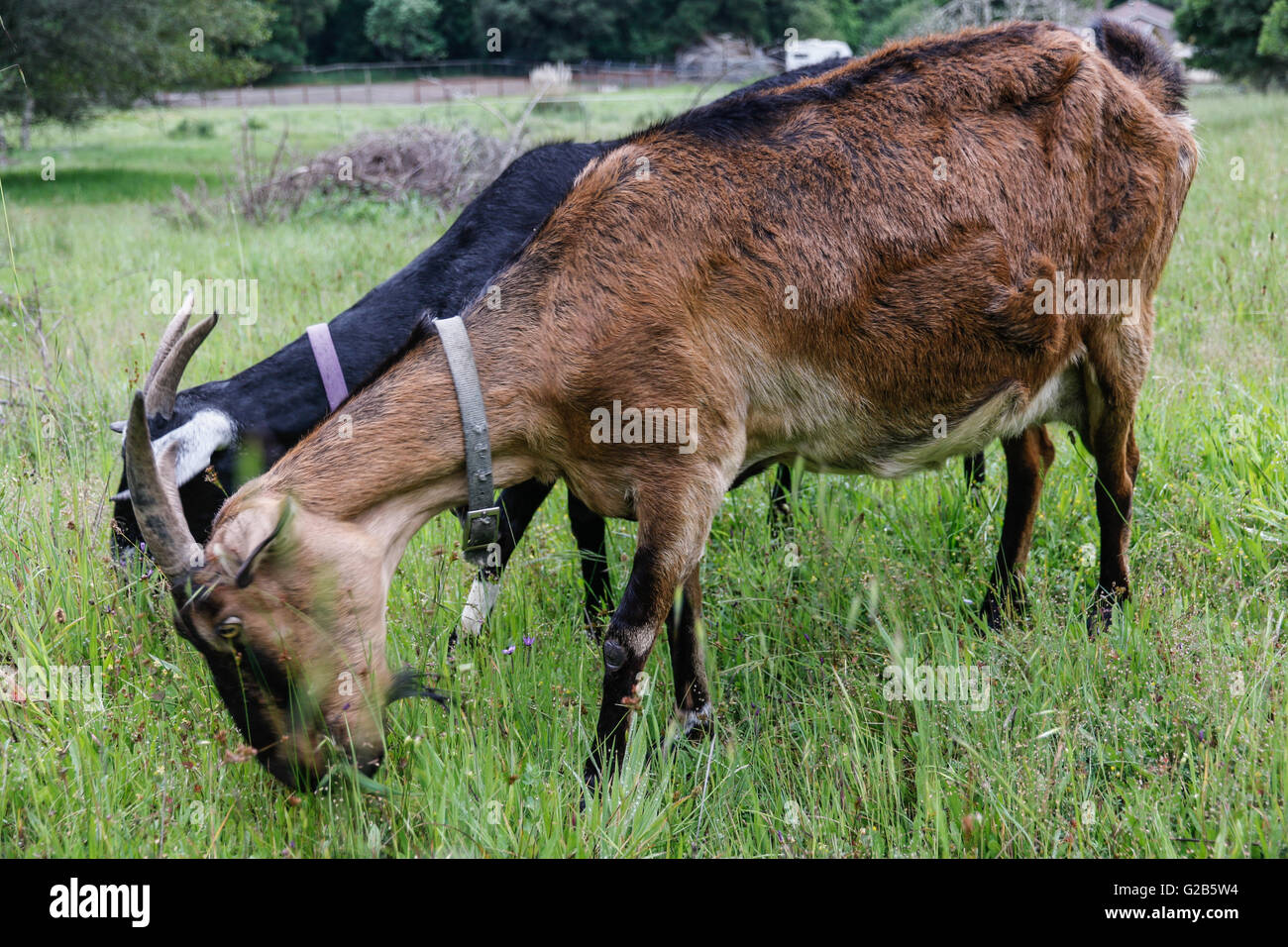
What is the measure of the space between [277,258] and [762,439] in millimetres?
6576

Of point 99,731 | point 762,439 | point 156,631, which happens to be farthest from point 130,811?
point 762,439

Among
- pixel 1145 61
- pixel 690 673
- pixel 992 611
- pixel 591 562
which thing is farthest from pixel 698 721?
pixel 1145 61

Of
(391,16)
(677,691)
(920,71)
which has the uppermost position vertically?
(391,16)

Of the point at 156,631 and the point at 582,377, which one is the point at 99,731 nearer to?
the point at 156,631

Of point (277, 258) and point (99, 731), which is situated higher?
point (277, 258)

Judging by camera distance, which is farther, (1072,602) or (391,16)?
(391,16)

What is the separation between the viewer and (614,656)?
107 inches

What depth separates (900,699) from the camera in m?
2.96

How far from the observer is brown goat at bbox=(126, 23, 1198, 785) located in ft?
8.13

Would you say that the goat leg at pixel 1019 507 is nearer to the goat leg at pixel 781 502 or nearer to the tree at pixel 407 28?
the goat leg at pixel 781 502

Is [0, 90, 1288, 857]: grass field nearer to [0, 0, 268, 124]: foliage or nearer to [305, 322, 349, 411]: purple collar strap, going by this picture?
[305, 322, 349, 411]: purple collar strap

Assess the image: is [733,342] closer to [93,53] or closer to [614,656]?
[614,656]

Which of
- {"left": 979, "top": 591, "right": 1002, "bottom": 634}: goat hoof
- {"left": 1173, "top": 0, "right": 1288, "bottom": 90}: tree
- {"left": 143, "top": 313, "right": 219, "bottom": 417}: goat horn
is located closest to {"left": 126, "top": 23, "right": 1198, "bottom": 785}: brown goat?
{"left": 979, "top": 591, "right": 1002, "bottom": 634}: goat hoof
